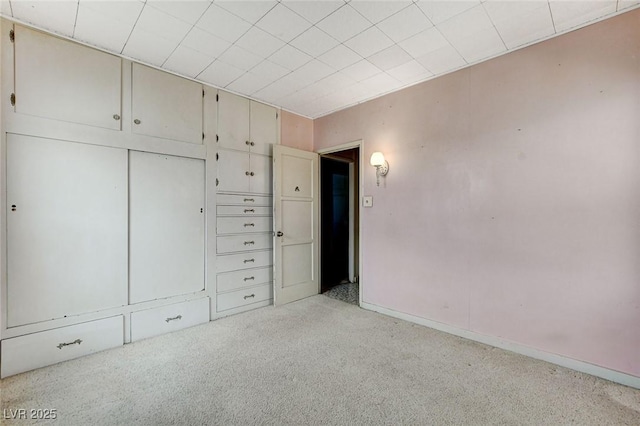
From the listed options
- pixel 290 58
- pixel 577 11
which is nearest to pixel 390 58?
pixel 290 58

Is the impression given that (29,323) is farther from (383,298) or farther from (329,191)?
(329,191)

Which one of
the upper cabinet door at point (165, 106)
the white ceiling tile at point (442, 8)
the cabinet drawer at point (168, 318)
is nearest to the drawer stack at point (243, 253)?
the cabinet drawer at point (168, 318)

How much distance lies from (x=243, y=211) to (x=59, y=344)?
6.44 ft

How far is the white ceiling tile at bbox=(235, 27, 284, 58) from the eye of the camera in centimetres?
216

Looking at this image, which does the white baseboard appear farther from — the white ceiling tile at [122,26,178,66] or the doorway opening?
→ the white ceiling tile at [122,26,178,66]

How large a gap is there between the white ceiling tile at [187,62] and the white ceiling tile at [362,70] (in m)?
1.34

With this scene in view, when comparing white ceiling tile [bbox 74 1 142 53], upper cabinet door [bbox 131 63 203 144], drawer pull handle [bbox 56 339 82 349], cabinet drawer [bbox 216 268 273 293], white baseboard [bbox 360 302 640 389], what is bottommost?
white baseboard [bbox 360 302 640 389]

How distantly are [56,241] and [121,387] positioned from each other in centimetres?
128

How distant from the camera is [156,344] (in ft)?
8.16

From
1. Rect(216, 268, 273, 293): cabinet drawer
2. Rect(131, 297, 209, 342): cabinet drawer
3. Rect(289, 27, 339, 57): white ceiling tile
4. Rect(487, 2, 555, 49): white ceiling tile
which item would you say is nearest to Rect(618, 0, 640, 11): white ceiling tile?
Rect(487, 2, 555, 49): white ceiling tile

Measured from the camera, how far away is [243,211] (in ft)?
11.0

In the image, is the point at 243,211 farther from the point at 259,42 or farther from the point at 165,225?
the point at 259,42

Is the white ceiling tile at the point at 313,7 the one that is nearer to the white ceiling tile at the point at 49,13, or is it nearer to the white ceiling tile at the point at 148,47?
the white ceiling tile at the point at 148,47

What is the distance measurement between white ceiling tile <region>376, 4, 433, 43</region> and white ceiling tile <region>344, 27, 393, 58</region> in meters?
0.05
